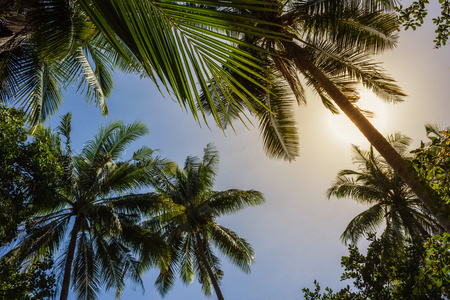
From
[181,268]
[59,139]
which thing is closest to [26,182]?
[59,139]

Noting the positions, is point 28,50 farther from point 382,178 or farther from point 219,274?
point 382,178

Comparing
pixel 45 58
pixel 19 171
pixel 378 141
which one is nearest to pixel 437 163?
pixel 378 141

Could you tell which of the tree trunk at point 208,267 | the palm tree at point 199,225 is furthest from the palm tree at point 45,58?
the tree trunk at point 208,267

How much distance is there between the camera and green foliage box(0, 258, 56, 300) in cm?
670

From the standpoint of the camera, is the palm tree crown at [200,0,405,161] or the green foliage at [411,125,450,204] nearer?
the green foliage at [411,125,450,204]

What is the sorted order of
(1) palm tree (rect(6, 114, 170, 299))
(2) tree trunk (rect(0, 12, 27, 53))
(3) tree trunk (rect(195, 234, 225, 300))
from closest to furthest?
(2) tree trunk (rect(0, 12, 27, 53)) < (1) palm tree (rect(6, 114, 170, 299)) < (3) tree trunk (rect(195, 234, 225, 300))

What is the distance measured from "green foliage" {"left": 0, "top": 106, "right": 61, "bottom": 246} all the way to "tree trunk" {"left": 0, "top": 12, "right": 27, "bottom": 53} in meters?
2.63

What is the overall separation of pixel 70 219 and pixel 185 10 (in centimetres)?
1187

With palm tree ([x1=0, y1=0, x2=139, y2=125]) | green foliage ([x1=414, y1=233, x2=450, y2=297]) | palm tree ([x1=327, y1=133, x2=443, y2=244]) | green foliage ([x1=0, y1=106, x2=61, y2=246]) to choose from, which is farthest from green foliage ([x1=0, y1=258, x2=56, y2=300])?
palm tree ([x1=327, y1=133, x2=443, y2=244])

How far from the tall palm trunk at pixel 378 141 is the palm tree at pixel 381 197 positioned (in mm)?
9606

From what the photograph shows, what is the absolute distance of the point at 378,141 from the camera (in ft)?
16.9

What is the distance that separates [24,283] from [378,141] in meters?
7.98

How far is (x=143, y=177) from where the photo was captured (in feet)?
37.3

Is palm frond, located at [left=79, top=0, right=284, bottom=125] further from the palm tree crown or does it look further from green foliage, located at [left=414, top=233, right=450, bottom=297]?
the palm tree crown
